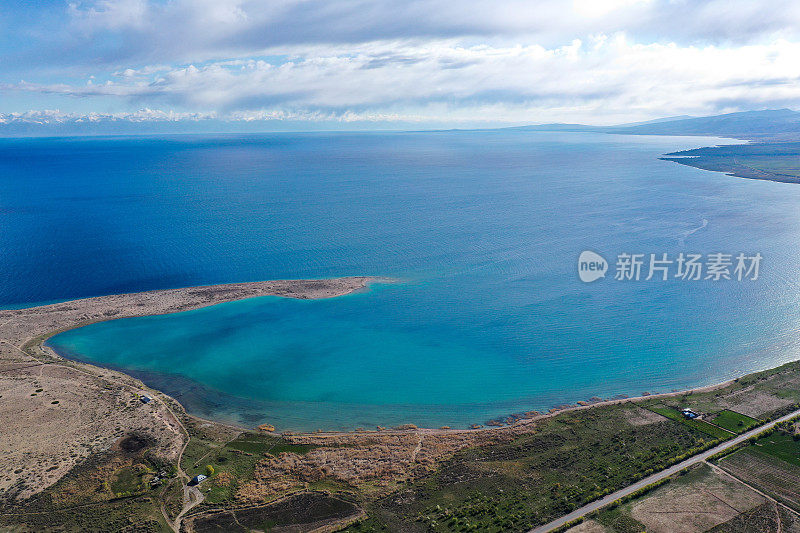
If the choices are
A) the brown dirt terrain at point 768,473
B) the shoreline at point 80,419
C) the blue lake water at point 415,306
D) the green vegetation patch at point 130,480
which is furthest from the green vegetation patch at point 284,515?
the brown dirt terrain at point 768,473

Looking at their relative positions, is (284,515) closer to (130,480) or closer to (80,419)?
(130,480)

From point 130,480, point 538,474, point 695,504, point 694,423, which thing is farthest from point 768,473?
point 130,480

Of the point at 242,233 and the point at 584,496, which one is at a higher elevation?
the point at 242,233

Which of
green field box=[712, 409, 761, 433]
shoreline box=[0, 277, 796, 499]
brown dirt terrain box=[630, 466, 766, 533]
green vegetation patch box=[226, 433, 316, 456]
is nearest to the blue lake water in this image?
shoreline box=[0, 277, 796, 499]

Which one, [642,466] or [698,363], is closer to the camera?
[642,466]

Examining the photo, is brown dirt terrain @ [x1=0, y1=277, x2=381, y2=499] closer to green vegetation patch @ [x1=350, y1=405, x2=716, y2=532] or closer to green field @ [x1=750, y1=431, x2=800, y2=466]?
green vegetation patch @ [x1=350, y1=405, x2=716, y2=532]

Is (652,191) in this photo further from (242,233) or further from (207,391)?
(207,391)

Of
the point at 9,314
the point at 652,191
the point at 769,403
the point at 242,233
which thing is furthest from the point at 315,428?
the point at 652,191

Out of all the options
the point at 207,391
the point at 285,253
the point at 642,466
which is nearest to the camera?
the point at 642,466
